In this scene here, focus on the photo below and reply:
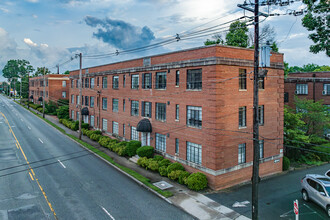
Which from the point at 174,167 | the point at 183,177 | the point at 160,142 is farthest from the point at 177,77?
the point at 183,177

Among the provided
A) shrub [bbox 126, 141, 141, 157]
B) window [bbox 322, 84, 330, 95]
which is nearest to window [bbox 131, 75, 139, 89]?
shrub [bbox 126, 141, 141, 157]

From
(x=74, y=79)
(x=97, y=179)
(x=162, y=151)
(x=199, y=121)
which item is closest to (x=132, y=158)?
(x=162, y=151)

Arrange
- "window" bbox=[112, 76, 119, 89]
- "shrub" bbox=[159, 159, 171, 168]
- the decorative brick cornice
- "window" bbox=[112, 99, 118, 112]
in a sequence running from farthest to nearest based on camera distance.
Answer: "window" bbox=[112, 99, 118, 112] → "window" bbox=[112, 76, 119, 89] → "shrub" bbox=[159, 159, 171, 168] → the decorative brick cornice

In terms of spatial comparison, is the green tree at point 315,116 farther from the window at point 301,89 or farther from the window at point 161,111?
the window at point 161,111

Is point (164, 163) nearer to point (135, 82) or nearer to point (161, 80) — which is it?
point (161, 80)

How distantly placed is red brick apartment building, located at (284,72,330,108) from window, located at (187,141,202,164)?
2767 cm

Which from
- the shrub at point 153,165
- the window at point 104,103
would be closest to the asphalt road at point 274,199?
the shrub at point 153,165

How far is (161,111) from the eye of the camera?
27984 millimetres

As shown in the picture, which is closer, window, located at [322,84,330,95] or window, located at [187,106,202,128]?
window, located at [187,106,202,128]

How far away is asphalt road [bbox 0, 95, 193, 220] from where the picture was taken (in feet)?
54.5

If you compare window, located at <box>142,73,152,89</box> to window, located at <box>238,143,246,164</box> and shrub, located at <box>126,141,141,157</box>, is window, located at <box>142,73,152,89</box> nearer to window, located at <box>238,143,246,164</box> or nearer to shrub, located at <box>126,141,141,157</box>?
shrub, located at <box>126,141,141,157</box>

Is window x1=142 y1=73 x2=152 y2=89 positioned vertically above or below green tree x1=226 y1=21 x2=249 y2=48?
below

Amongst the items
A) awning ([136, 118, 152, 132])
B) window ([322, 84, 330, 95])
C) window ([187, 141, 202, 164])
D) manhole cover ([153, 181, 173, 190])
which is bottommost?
manhole cover ([153, 181, 173, 190])

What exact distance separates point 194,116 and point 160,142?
6.44m
